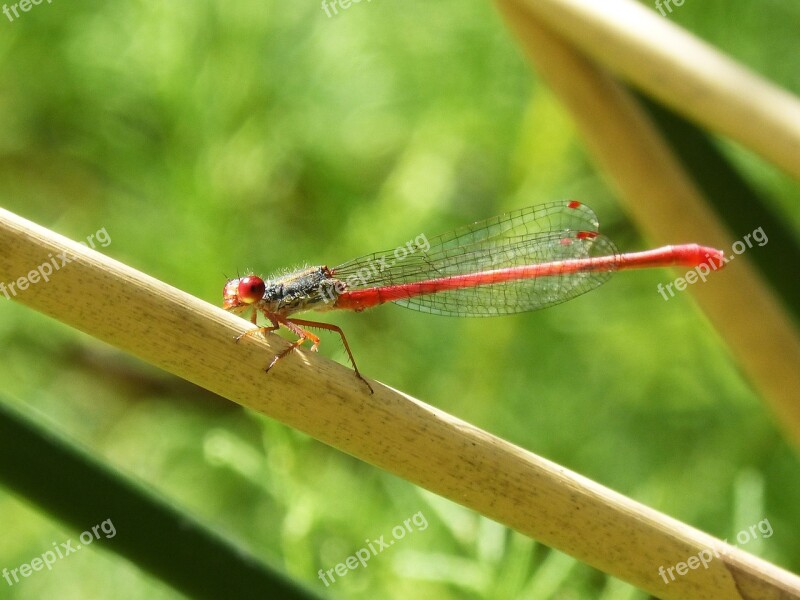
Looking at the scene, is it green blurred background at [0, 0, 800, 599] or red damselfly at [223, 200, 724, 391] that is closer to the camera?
red damselfly at [223, 200, 724, 391]

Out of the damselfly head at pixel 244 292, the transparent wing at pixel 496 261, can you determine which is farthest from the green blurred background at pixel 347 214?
the damselfly head at pixel 244 292

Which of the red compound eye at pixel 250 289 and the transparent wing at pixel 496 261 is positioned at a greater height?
the red compound eye at pixel 250 289

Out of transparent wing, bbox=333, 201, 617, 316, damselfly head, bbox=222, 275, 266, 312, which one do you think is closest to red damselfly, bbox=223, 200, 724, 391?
transparent wing, bbox=333, 201, 617, 316

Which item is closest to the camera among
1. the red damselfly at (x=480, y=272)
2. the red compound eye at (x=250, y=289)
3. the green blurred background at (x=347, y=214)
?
the red compound eye at (x=250, y=289)

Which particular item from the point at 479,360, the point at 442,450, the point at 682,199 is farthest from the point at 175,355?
the point at 479,360

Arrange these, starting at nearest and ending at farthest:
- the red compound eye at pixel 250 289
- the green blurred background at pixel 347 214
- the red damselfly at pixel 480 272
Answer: the red compound eye at pixel 250 289, the red damselfly at pixel 480 272, the green blurred background at pixel 347 214

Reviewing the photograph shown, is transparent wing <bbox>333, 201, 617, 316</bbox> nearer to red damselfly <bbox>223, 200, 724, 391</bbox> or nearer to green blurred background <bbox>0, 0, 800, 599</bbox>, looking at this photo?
red damselfly <bbox>223, 200, 724, 391</bbox>

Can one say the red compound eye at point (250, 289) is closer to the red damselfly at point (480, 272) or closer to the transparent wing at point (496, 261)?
the red damselfly at point (480, 272)
